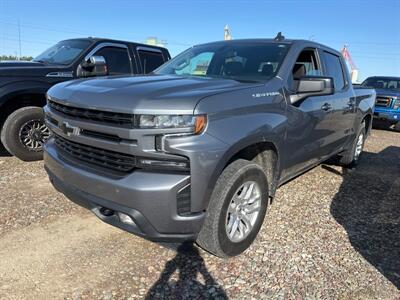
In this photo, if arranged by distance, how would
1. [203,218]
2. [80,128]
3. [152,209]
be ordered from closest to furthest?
1. [152,209]
2. [203,218]
3. [80,128]

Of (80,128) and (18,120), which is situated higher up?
(80,128)

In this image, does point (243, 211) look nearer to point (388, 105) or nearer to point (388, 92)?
point (388, 105)

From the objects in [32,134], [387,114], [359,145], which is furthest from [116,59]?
[387,114]

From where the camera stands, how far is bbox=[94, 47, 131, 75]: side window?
664 cm

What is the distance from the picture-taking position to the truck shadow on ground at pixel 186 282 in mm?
2688

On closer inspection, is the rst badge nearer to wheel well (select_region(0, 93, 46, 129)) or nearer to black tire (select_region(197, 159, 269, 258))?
black tire (select_region(197, 159, 269, 258))

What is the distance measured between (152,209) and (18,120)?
13.0 feet

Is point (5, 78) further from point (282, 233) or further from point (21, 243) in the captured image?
point (282, 233)

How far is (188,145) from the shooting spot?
2.49 meters

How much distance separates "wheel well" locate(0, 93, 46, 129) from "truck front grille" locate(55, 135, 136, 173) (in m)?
2.85

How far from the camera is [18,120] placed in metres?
5.54

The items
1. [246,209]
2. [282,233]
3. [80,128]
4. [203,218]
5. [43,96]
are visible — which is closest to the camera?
[203,218]

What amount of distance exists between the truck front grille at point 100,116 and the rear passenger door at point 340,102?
2.91 metres

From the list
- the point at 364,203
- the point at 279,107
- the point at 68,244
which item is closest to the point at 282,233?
the point at 279,107
